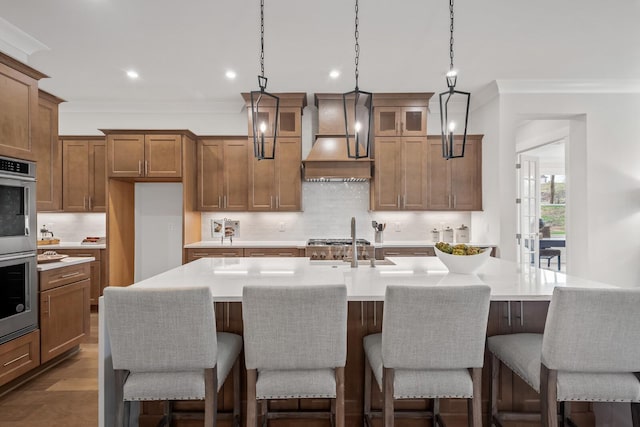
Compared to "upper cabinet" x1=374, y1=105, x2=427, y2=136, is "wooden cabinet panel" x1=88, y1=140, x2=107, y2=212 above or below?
below

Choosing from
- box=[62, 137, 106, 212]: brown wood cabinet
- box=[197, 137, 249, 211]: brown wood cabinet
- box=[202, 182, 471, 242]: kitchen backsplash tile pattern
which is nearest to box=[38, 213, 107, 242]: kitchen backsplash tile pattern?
box=[62, 137, 106, 212]: brown wood cabinet

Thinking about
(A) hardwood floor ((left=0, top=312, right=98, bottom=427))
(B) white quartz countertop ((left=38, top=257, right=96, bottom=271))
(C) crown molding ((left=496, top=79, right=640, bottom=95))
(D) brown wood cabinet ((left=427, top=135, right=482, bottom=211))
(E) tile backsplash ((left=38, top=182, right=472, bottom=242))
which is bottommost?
(A) hardwood floor ((left=0, top=312, right=98, bottom=427))

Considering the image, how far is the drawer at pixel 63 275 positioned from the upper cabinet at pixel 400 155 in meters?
3.43

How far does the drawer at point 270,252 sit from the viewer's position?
4.72m

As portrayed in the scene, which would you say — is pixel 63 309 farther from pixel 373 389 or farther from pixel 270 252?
pixel 373 389

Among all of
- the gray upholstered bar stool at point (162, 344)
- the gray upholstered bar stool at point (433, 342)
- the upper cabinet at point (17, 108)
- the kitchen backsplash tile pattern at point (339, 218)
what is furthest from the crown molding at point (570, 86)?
the upper cabinet at point (17, 108)

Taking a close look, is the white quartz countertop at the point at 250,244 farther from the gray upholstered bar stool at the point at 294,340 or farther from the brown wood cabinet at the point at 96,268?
the gray upholstered bar stool at the point at 294,340

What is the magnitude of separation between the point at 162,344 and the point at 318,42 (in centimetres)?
289

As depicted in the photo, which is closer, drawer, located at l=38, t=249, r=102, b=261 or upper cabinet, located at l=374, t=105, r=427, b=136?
drawer, located at l=38, t=249, r=102, b=261

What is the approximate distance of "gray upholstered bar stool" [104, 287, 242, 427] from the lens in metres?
1.54

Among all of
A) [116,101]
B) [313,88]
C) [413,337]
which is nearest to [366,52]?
[313,88]

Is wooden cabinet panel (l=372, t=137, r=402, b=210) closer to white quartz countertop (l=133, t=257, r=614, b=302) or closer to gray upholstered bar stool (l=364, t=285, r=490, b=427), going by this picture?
white quartz countertop (l=133, t=257, r=614, b=302)

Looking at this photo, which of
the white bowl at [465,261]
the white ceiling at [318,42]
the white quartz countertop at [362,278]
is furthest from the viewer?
the white ceiling at [318,42]

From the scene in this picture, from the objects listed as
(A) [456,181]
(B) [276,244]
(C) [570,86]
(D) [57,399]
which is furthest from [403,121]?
(D) [57,399]
